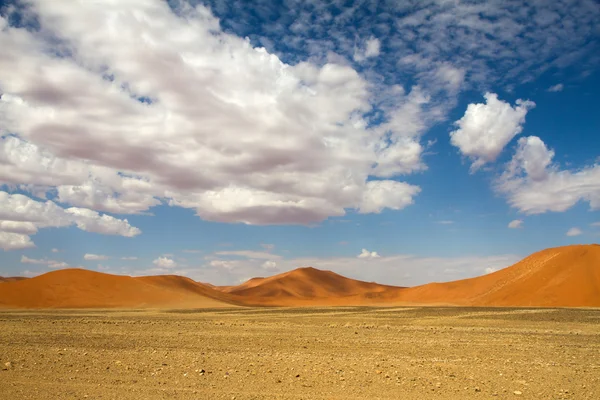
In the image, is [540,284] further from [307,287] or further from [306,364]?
[307,287]

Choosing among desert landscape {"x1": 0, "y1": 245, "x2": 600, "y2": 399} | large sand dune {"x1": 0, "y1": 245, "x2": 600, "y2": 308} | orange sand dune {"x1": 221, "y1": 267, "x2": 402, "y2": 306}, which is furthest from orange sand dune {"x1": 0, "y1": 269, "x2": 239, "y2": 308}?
desert landscape {"x1": 0, "y1": 245, "x2": 600, "y2": 399}

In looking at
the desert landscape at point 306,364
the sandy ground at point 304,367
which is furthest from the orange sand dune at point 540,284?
the sandy ground at point 304,367

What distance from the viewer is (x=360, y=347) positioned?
54.2 ft

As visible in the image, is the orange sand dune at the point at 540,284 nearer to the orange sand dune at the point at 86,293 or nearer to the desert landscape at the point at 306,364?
the desert landscape at the point at 306,364

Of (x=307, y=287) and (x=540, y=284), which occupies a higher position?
(x=307, y=287)

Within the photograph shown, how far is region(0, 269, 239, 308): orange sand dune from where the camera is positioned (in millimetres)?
68062

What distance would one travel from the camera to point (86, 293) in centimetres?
7325

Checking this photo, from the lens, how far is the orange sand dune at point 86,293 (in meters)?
68.1

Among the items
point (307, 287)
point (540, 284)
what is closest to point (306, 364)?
point (540, 284)

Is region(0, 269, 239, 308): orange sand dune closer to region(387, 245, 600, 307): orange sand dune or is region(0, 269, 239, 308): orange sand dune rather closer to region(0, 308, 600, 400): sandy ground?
region(387, 245, 600, 307): orange sand dune

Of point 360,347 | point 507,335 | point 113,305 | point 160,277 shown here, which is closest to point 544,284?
point 507,335

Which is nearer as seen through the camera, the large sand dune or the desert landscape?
the desert landscape

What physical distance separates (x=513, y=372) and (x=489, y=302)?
2286 inches

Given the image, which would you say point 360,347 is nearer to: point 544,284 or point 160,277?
point 544,284
